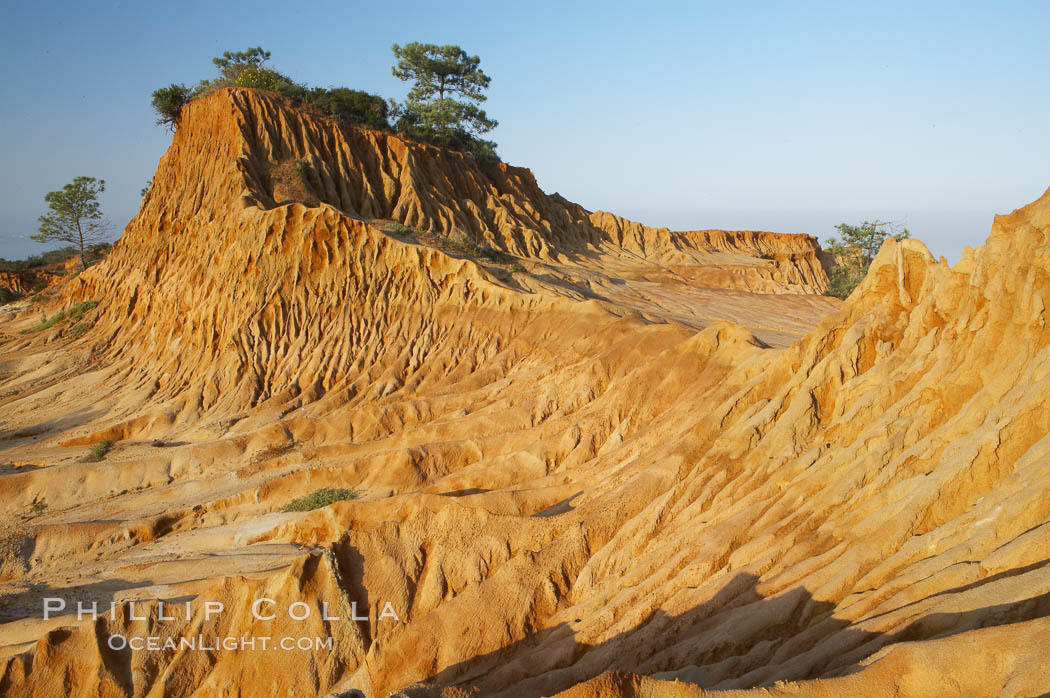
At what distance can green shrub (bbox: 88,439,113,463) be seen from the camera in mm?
19823

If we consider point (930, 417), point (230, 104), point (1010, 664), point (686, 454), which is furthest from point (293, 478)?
point (230, 104)

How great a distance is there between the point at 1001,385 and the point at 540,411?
1134 centimetres

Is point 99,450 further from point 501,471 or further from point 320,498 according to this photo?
point 501,471

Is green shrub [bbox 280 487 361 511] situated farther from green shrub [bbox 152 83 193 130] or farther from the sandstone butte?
green shrub [bbox 152 83 193 130]

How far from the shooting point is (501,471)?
1576 centimetres

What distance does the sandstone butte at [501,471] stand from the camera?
6.91 metres

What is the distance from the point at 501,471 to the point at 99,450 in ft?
43.5

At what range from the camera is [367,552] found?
11109mm

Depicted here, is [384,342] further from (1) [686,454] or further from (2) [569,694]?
(2) [569,694]

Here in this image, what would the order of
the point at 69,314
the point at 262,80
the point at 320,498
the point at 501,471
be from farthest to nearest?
the point at 262,80, the point at 69,314, the point at 320,498, the point at 501,471

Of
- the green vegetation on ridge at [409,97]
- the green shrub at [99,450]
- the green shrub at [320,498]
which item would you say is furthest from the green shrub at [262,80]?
the green shrub at [320,498]

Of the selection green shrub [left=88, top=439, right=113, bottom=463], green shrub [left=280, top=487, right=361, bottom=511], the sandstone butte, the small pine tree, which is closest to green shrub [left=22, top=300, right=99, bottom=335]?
the sandstone butte

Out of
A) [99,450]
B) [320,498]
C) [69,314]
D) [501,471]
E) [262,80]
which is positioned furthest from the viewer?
[262,80]

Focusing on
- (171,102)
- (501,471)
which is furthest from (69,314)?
(501,471)
